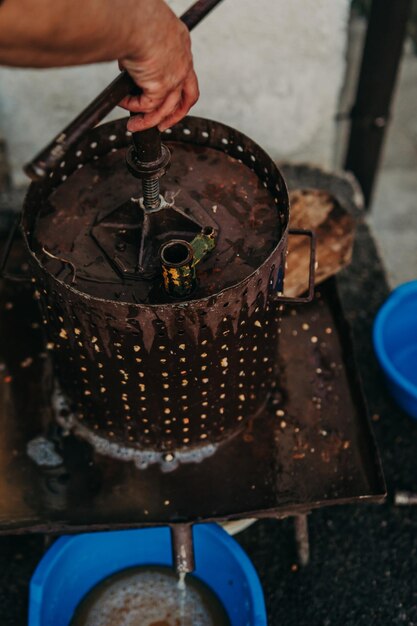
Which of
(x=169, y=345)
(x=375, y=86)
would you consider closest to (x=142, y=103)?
(x=169, y=345)

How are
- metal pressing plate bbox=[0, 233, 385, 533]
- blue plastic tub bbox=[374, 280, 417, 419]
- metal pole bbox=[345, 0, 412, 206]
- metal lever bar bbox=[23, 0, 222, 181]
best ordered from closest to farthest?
1. metal lever bar bbox=[23, 0, 222, 181]
2. metal pressing plate bbox=[0, 233, 385, 533]
3. blue plastic tub bbox=[374, 280, 417, 419]
4. metal pole bbox=[345, 0, 412, 206]

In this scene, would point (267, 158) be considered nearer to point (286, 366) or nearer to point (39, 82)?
point (286, 366)

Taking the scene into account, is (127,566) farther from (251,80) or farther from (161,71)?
(251,80)

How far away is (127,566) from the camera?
8.36 ft

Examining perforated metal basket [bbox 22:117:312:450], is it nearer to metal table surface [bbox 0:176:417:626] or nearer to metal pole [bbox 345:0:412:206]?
metal table surface [bbox 0:176:417:626]

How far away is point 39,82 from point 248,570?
2567 millimetres

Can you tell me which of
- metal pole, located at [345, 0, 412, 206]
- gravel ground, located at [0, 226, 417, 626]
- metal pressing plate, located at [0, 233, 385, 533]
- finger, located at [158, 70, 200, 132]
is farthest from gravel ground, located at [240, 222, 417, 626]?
finger, located at [158, 70, 200, 132]

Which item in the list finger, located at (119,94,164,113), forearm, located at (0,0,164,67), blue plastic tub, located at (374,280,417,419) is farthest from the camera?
blue plastic tub, located at (374,280,417,419)

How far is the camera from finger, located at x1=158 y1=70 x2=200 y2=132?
164 centimetres

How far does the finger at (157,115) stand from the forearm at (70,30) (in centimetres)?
18

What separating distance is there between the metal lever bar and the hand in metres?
0.04

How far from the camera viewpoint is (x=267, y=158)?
209cm

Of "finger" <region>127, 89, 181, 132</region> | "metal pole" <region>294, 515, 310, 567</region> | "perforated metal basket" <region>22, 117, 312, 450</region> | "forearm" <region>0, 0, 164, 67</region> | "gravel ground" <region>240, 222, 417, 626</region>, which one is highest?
"forearm" <region>0, 0, 164, 67</region>

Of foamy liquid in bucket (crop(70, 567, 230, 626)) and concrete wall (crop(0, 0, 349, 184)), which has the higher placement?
concrete wall (crop(0, 0, 349, 184))
